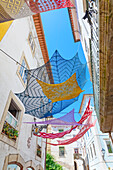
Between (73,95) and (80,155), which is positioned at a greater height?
(73,95)

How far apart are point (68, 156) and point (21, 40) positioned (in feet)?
49.6

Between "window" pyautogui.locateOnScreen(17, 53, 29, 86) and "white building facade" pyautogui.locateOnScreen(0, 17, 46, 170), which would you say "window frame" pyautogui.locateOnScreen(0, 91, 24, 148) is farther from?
"window" pyautogui.locateOnScreen(17, 53, 29, 86)

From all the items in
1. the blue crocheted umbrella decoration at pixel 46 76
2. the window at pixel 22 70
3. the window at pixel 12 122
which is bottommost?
the window at pixel 12 122

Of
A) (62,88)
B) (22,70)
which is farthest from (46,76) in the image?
(22,70)

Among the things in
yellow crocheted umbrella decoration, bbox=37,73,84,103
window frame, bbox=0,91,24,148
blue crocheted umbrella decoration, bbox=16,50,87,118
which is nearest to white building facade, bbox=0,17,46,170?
window frame, bbox=0,91,24,148

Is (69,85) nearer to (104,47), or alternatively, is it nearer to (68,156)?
(104,47)

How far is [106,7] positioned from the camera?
1.45 m

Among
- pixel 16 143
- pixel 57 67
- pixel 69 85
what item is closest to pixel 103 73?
pixel 69 85

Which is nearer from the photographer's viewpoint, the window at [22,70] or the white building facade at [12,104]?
the white building facade at [12,104]

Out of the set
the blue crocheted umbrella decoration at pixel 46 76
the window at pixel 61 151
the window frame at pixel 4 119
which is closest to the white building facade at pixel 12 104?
the window frame at pixel 4 119

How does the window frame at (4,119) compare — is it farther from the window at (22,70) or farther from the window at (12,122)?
the window at (22,70)

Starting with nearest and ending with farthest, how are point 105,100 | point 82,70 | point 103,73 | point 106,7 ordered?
1. point 106,7
2. point 103,73
3. point 105,100
4. point 82,70

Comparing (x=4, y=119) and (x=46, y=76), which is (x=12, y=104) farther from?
(x=46, y=76)

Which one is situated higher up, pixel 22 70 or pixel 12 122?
pixel 22 70
